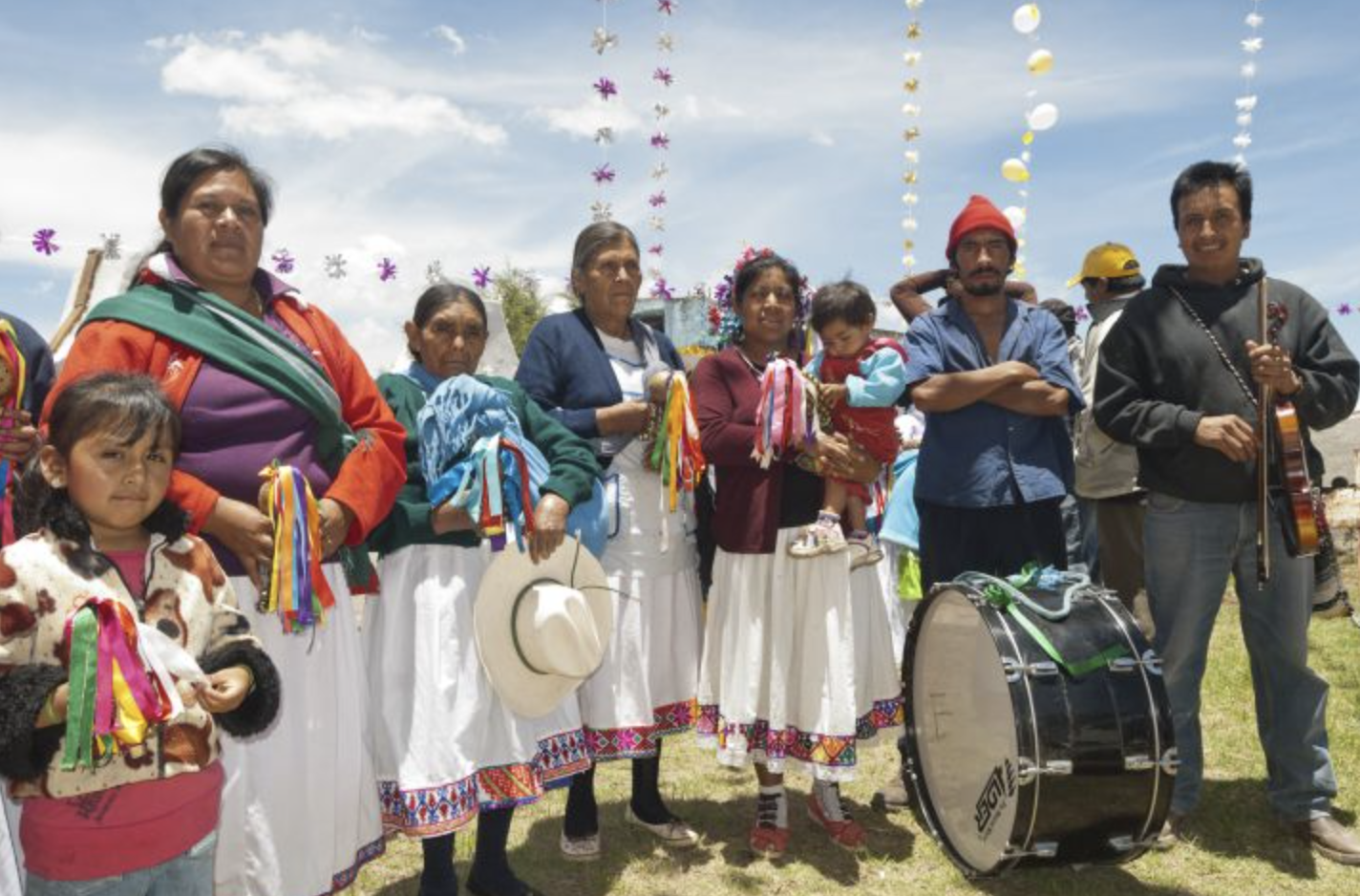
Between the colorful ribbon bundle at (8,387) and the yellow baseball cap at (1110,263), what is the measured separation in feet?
19.1

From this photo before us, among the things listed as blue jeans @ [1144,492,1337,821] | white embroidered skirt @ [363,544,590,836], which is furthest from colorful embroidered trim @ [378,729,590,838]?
blue jeans @ [1144,492,1337,821]

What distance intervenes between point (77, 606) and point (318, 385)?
0.91 m

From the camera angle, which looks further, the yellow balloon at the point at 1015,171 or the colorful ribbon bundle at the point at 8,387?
the yellow balloon at the point at 1015,171

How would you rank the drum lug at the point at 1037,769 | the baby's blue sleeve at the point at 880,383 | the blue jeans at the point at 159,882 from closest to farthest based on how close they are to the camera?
1. the blue jeans at the point at 159,882
2. the drum lug at the point at 1037,769
3. the baby's blue sleeve at the point at 880,383

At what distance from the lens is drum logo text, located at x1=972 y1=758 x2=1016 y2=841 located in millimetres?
3193

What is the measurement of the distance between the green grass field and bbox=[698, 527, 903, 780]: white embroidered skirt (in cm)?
43

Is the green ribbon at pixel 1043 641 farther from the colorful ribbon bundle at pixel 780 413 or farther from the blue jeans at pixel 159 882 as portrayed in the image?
the blue jeans at pixel 159 882

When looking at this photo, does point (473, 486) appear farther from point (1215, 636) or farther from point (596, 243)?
point (1215, 636)

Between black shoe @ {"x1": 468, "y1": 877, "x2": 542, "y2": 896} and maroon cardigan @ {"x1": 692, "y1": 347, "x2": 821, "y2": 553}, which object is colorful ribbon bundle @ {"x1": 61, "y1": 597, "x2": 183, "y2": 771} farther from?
maroon cardigan @ {"x1": 692, "y1": 347, "x2": 821, "y2": 553}

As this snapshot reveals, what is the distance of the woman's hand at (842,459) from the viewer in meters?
4.09

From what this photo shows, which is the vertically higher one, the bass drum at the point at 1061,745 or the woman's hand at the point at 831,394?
the woman's hand at the point at 831,394

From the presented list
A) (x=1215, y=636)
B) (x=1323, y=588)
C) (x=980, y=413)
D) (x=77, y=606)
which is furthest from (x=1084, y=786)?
(x=1215, y=636)

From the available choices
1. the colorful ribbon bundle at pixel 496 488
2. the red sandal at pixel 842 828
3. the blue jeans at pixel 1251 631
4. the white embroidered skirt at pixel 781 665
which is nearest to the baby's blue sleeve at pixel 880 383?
the white embroidered skirt at pixel 781 665

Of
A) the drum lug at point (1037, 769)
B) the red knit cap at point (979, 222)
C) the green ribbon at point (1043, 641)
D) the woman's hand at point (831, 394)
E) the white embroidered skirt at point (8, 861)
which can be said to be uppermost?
the red knit cap at point (979, 222)
